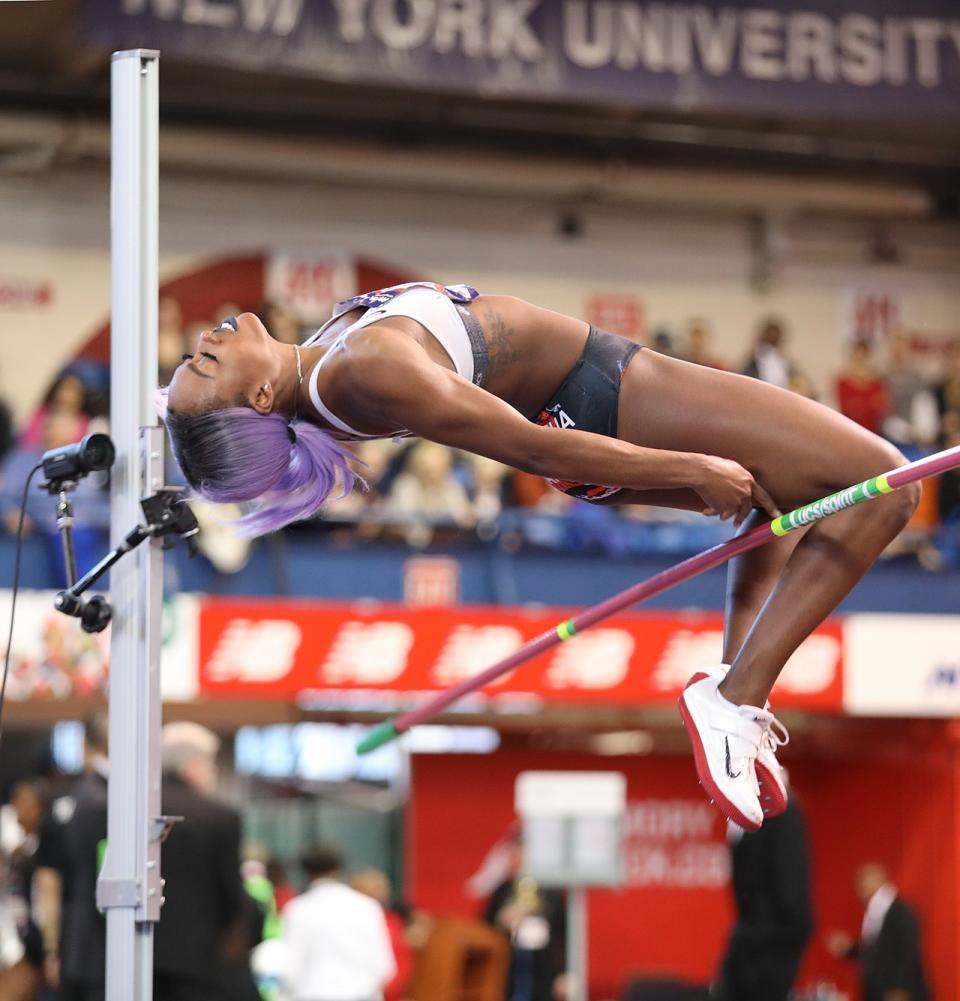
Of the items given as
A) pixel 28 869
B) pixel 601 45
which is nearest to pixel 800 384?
pixel 601 45

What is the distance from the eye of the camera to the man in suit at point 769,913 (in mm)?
6520

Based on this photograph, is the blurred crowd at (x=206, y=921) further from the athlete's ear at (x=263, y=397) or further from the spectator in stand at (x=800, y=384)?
the spectator in stand at (x=800, y=384)

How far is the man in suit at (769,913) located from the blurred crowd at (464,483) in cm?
328

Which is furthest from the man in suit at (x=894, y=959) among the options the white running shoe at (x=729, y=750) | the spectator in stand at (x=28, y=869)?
the white running shoe at (x=729, y=750)

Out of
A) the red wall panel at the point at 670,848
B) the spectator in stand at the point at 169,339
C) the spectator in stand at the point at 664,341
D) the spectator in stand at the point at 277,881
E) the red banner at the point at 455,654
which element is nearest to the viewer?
the red banner at the point at 455,654

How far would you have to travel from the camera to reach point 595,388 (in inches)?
131

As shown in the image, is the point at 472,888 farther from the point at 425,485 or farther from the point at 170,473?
the point at 170,473

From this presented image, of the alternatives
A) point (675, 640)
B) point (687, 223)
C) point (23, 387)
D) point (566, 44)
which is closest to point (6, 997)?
point (675, 640)

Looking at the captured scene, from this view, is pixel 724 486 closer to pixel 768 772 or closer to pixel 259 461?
pixel 768 772

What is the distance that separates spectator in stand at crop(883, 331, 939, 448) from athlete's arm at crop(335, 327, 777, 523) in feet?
28.0

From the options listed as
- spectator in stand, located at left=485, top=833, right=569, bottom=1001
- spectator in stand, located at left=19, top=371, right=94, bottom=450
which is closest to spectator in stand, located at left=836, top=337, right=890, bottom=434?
spectator in stand, located at left=485, top=833, right=569, bottom=1001

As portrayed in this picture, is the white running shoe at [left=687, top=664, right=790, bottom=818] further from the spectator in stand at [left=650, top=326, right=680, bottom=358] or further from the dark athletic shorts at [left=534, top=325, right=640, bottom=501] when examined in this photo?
the spectator in stand at [left=650, top=326, right=680, bottom=358]

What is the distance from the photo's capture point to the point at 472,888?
10.6 metres

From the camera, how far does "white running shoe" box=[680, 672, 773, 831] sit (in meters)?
3.26
